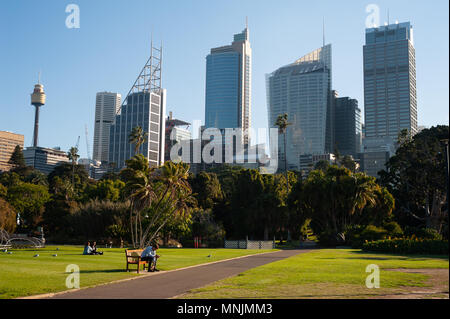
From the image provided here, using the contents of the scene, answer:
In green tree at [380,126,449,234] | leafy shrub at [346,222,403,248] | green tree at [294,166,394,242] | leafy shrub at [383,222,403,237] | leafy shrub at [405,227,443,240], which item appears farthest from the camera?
green tree at [380,126,449,234]

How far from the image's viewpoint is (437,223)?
200 ft

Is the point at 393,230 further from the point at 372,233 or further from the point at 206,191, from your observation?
the point at 206,191

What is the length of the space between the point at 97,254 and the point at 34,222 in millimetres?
49589

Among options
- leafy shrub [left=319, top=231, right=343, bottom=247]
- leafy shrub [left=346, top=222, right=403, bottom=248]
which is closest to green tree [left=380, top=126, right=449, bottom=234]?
leafy shrub [left=346, top=222, right=403, bottom=248]

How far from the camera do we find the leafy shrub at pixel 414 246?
1377 inches

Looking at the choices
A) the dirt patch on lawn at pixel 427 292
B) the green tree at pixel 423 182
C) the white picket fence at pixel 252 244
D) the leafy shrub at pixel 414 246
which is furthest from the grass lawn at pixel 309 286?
the green tree at pixel 423 182

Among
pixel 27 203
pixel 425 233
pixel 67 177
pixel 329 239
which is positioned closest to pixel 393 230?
pixel 425 233

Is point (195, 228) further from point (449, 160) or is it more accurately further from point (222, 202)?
point (449, 160)

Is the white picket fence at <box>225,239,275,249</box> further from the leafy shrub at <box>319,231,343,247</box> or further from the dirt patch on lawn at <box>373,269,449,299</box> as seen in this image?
the dirt patch on lawn at <box>373,269,449,299</box>

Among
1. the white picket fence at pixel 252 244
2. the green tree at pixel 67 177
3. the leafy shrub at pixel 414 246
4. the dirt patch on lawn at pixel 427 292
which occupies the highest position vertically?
the green tree at pixel 67 177

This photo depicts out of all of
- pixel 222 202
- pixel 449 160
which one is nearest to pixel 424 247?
pixel 449 160

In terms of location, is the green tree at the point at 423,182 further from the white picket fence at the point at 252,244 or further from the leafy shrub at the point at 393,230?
the white picket fence at the point at 252,244

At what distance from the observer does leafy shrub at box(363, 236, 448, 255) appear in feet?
115

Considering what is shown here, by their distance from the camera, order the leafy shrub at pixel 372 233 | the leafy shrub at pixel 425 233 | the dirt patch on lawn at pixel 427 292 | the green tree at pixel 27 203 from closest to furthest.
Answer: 1. the dirt patch on lawn at pixel 427 292
2. the leafy shrub at pixel 425 233
3. the leafy shrub at pixel 372 233
4. the green tree at pixel 27 203
